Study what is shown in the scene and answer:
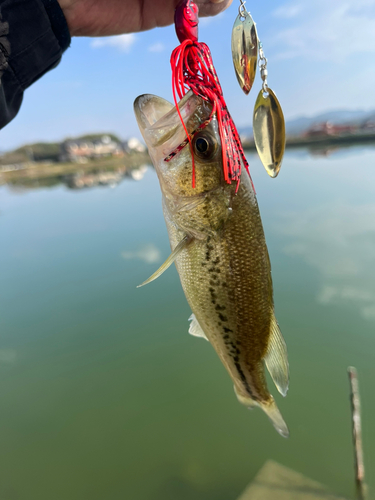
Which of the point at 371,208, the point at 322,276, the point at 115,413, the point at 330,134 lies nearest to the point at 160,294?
the point at 115,413

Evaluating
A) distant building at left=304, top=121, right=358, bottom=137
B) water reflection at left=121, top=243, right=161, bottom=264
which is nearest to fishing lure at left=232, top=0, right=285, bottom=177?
water reflection at left=121, top=243, right=161, bottom=264

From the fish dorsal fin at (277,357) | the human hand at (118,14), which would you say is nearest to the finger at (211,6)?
the human hand at (118,14)

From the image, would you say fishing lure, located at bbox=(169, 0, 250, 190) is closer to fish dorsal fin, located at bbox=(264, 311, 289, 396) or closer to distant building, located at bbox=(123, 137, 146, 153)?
fish dorsal fin, located at bbox=(264, 311, 289, 396)

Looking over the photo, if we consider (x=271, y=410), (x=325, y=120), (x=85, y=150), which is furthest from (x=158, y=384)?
(x=325, y=120)

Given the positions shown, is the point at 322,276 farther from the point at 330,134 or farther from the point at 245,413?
the point at 330,134

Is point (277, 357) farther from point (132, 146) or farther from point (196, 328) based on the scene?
point (132, 146)

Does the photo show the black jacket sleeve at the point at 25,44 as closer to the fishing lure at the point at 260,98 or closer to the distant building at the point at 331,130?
the fishing lure at the point at 260,98
